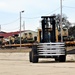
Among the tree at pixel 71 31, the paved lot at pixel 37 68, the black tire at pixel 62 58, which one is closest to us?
the paved lot at pixel 37 68

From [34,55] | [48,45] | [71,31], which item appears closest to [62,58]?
[48,45]

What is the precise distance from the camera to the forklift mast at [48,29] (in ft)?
96.6

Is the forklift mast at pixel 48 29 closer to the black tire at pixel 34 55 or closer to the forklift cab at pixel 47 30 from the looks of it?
the forklift cab at pixel 47 30

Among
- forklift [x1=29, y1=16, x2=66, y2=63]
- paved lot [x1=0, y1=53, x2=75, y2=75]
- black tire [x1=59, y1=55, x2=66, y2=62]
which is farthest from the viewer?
black tire [x1=59, y1=55, x2=66, y2=62]

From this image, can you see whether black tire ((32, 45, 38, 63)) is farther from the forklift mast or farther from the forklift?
the forklift mast

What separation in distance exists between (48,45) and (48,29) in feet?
7.26

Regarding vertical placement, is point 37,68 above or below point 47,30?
below

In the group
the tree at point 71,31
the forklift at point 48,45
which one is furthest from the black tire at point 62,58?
the tree at point 71,31

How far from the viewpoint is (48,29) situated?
1168 inches

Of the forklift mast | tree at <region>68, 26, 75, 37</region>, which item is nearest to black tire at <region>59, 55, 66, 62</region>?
the forklift mast

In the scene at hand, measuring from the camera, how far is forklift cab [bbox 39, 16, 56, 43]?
1160 inches

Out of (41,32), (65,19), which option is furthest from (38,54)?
(65,19)

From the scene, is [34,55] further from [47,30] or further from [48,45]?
[47,30]

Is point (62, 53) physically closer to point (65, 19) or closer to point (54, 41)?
point (54, 41)
